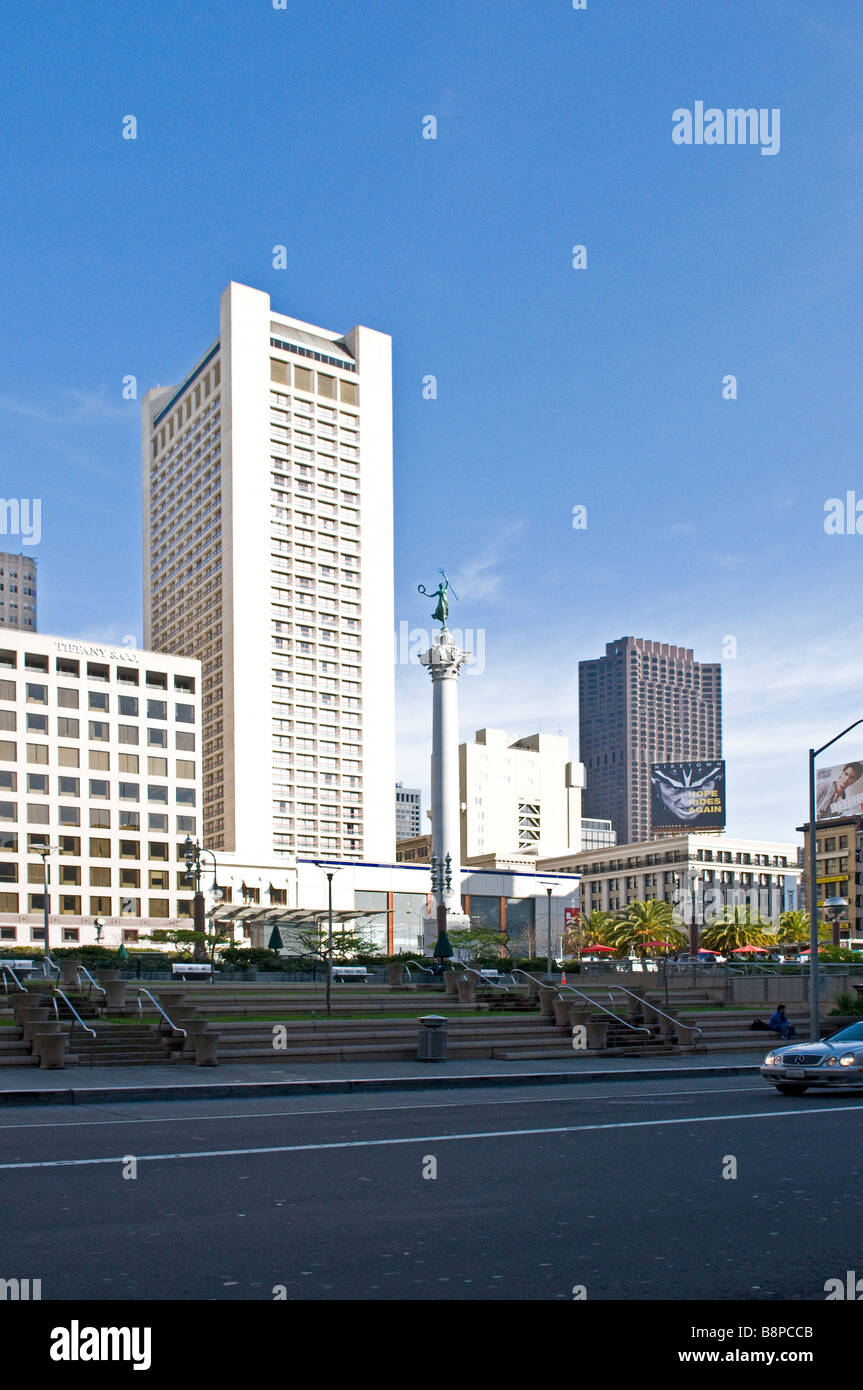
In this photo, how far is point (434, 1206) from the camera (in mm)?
9766

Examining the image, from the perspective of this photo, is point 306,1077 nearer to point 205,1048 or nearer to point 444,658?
point 205,1048

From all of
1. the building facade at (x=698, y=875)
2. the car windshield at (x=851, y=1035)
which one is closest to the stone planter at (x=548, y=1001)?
the car windshield at (x=851, y=1035)

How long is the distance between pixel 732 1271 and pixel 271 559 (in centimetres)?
13623

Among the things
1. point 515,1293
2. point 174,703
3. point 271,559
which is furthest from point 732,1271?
point 271,559

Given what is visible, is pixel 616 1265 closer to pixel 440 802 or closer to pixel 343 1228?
pixel 343 1228

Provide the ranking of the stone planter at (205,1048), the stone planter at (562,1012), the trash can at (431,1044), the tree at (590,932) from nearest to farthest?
the stone planter at (205,1048) → the trash can at (431,1044) → the stone planter at (562,1012) → the tree at (590,932)

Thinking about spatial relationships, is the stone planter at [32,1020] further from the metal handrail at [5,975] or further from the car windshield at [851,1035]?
the car windshield at [851,1035]

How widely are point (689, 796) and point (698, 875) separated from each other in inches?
747

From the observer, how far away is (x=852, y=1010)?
38.1m

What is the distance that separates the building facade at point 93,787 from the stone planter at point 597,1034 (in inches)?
3006

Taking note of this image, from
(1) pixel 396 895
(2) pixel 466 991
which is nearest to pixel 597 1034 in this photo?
(2) pixel 466 991

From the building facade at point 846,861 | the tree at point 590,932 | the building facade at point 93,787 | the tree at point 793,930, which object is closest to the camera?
the tree at point 793,930

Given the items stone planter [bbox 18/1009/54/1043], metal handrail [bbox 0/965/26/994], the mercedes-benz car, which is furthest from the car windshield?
metal handrail [bbox 0/965/26/994]

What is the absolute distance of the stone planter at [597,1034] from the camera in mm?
31391
